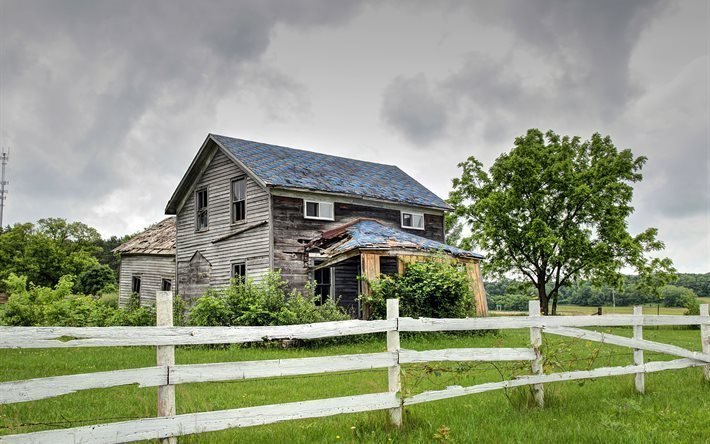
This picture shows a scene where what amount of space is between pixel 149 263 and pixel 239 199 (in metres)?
11.4

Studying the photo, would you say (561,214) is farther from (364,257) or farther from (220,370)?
(220,370)

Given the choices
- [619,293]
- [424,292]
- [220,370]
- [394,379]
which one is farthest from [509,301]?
[220,370]

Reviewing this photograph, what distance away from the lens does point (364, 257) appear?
18.7 m

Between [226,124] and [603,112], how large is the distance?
21.7m

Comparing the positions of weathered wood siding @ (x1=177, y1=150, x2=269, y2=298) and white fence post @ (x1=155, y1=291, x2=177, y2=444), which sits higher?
weathered wood siding @ (x1=177, y1=150, x2=269, y2=298)

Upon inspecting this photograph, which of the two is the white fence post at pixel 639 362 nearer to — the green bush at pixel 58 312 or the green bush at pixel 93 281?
the green bush at pixel 58 312

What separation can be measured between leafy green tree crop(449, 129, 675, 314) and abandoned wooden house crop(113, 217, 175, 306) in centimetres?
1952

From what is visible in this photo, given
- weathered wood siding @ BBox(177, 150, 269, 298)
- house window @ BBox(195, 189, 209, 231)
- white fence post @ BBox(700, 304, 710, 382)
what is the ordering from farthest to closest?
house window @ BBox(195, 189, 209, 231) < weathered wood siding @ BBox(177, 150, 269, 298) < white fence post @ BBox(700, 304, 710, 382)

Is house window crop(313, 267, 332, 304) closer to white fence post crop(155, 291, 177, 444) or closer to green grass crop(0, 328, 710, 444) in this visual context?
green grass crop(0, 328, 710, 444)

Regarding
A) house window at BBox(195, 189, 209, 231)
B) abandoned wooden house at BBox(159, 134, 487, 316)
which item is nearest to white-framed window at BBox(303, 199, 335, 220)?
abandoned wooden house at BBox(159, 134, 487, 316)

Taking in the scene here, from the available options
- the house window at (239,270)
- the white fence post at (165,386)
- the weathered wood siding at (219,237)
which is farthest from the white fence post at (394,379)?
the house window at (239,270)

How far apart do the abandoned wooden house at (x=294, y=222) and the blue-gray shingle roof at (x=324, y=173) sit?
0.07m

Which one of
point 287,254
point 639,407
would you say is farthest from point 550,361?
point 287,254

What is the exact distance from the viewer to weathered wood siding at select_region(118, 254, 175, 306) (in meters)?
29.5
